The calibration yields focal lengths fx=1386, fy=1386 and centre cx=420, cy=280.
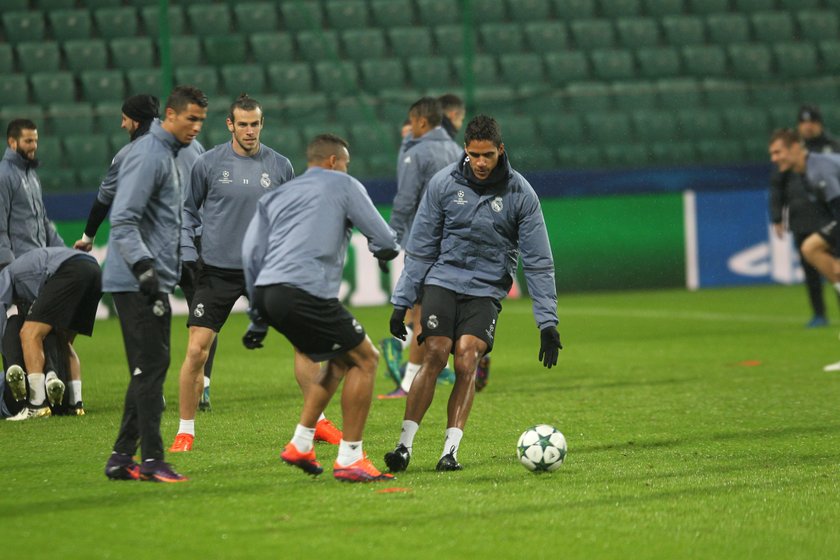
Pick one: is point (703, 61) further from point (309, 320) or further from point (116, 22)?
point (309, 320)

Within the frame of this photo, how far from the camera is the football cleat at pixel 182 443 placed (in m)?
8.16

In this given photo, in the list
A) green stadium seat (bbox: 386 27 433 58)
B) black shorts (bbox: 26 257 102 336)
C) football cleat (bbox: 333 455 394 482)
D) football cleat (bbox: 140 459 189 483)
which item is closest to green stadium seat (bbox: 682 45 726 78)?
green stadium seat (bbox: 386 27 433 58)

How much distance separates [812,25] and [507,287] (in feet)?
57.3

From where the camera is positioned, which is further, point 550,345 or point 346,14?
point 346,14

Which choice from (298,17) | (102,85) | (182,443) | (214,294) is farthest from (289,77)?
(182,443)

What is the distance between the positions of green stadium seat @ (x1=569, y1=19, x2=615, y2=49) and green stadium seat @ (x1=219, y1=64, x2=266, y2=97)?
17.5 ft

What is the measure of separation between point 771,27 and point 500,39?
16.0 ft

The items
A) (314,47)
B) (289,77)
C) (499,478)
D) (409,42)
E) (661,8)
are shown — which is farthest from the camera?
(661,8)

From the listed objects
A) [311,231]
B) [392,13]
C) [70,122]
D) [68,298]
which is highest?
[392,13]

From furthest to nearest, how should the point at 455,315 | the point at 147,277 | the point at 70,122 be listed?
the point at 70,122 → the point at 455,315 → the point at 147,277

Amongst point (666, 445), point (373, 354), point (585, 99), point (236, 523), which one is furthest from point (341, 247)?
point (585, 99)

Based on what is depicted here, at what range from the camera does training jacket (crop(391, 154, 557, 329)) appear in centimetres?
768

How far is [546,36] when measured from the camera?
22.3m

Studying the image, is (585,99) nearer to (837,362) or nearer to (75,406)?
(837,362)
